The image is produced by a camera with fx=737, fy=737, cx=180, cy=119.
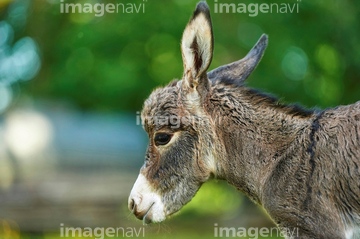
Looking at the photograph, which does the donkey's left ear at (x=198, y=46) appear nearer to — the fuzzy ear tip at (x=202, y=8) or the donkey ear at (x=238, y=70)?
the fuzzy ear tip at (x=202, y=8)

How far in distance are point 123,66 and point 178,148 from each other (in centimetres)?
1319

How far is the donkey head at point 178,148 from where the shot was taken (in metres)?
6.09

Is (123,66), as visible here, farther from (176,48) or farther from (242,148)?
(242,148)

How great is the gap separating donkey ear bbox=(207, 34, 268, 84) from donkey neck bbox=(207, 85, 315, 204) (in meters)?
0.21

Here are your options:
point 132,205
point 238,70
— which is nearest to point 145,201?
point 132,205

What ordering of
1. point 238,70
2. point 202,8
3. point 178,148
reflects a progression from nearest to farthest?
1. point 202,8
2. point 178,148
3. point 238,70

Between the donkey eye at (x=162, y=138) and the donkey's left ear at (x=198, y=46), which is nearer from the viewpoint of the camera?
the donkey's left ear at (x=198, y=46)

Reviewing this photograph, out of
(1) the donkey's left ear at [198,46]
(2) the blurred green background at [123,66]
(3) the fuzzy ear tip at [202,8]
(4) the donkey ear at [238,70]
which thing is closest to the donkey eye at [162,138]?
(1) the donkey's left ear at [198,46]

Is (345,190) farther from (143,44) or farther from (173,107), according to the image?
(143,44)

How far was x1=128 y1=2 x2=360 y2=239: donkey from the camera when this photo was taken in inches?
219

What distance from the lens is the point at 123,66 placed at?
62.7ft

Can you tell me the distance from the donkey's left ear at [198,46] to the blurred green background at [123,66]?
995cm

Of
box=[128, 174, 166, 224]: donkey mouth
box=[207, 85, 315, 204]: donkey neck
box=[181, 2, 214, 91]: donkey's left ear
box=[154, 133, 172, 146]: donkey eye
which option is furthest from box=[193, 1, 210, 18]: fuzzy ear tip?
box=[128, 174, 166, 224]: donkey mouth

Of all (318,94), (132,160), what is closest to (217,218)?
(318,94)
